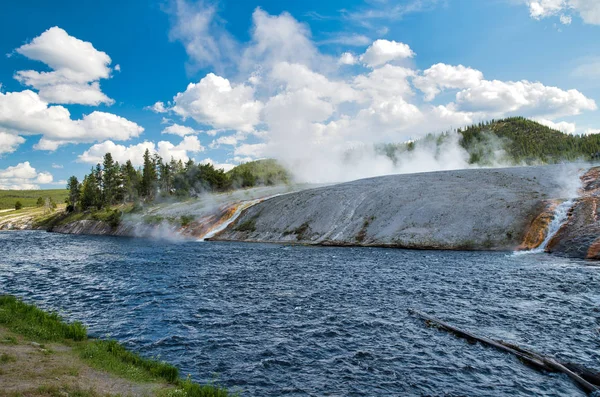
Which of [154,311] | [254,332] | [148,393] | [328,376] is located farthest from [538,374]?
[154,311]

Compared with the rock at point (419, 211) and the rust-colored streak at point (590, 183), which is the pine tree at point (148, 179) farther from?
the rust-colored streak at point (590, 183)

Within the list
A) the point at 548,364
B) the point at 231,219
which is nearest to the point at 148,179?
the point at 231,219

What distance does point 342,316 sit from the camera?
22203 millimetres

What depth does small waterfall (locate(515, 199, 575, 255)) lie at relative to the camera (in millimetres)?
43500

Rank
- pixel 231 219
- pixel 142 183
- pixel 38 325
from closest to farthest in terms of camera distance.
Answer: pixel 38 325 → pixel 231 219 → pixel 142 183

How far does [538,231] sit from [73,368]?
49530 mm

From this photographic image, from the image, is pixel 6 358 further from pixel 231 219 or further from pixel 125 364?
pixel 231 219

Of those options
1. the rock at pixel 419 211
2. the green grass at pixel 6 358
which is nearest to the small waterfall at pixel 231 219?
the rock at pixel 419 211

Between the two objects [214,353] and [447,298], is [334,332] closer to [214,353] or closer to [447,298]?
[214,353]

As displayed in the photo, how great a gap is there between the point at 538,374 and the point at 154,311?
21233mm

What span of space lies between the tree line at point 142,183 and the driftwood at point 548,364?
122831 millimetres

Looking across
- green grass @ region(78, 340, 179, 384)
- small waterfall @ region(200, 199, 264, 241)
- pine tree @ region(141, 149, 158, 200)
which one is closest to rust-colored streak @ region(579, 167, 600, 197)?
green grass @ region(78, 340, 179, 384)

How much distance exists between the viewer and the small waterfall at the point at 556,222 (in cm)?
4350

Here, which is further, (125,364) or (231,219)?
(231,219)
